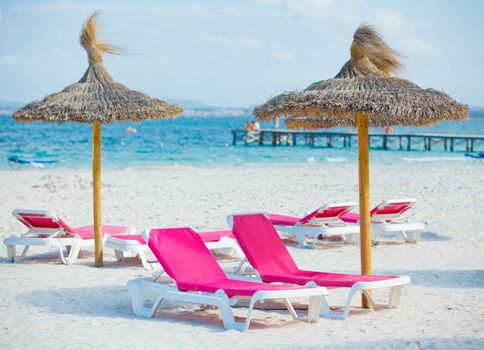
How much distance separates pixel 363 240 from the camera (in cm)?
658

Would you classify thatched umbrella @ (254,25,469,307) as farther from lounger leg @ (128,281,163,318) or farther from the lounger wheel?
the lounger wheel

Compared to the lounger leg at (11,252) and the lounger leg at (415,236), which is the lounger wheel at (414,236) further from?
the lounger leg at (11,252)

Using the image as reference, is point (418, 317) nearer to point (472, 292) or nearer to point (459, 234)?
point (472, 292)

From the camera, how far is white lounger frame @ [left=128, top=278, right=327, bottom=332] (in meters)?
5.56

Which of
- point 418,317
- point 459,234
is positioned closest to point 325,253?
point 459,234

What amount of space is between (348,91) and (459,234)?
5.01 meters

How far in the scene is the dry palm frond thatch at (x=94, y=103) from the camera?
7977 millimetres

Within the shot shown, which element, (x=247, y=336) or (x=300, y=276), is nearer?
(x=247, y=336)

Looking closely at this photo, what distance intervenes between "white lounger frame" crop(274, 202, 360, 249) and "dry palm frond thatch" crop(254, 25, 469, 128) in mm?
2854

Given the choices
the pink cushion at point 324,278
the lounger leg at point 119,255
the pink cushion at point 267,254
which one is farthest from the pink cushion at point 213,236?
the pink cushion at point 324,278

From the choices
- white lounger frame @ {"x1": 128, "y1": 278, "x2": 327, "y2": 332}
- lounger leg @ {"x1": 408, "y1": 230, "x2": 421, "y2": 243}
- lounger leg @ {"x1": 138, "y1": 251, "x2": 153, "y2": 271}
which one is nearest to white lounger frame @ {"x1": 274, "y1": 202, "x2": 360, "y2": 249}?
lounger leg @ {"x1": 408, "y1": 230, "x2": 421, "y2": 243}

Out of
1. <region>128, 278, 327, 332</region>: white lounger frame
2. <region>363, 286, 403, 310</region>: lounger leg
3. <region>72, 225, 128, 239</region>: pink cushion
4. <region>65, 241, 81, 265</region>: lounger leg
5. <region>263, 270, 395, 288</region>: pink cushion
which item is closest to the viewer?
<region>128, 278, 327, 332</region>: white lounger frame

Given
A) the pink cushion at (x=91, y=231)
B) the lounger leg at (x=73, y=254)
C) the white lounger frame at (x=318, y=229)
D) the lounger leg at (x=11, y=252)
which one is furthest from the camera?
the white lounger frame at (x=318, y=229)

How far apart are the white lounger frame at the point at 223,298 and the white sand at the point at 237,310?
0.11 meters
